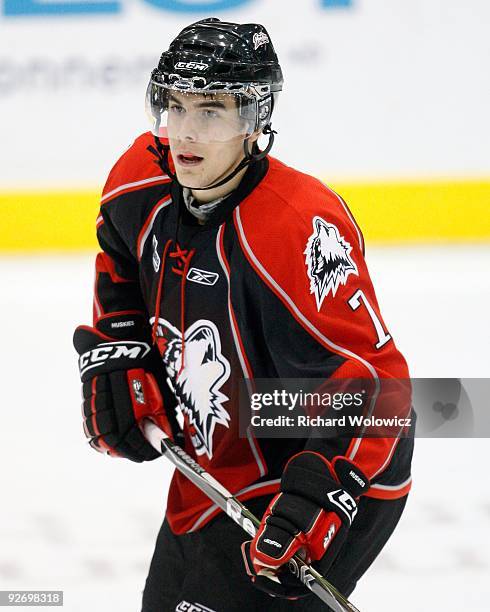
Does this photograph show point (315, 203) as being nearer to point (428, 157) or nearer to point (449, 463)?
point (449, 463)

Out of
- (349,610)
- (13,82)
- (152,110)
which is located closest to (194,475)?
Result: (349,610)

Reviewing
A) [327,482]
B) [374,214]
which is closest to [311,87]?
[374,214]

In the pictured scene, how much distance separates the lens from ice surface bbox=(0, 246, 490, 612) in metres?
2.42

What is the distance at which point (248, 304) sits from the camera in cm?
176

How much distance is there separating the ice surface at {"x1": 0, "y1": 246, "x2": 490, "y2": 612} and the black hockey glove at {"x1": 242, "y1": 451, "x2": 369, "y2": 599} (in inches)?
30.5

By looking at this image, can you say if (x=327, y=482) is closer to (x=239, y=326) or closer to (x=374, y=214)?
(x=239, y=326)

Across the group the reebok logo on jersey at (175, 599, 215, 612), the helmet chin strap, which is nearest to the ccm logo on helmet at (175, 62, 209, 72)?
the helmet chin strap

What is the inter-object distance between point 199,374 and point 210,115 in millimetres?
420

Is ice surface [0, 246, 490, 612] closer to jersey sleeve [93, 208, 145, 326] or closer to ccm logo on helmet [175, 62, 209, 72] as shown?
jersey sleeve [93, 208, 145, 326]

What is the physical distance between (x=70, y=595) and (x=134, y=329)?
0.65 metres

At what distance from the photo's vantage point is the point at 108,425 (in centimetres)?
204

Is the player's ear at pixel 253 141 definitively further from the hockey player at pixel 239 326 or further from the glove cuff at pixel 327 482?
the glove cuff at pixel 327 482

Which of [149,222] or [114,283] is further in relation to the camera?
[114,283]

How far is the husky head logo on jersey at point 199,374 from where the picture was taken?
1.83 metres
